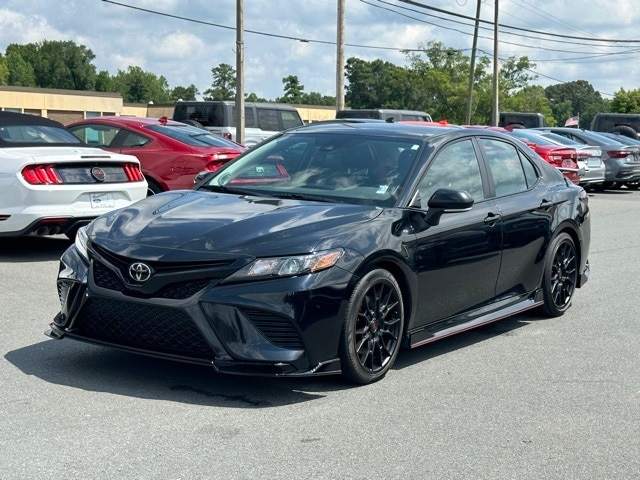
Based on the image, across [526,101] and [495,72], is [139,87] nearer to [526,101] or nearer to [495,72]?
[526,101]

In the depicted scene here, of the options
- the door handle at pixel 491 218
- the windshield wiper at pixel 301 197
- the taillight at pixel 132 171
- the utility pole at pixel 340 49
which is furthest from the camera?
the utility pole at pixel 340 49

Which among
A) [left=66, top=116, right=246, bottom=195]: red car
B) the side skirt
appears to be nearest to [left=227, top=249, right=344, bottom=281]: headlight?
the side skirt

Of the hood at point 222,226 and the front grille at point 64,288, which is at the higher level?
the hood at point 222,226

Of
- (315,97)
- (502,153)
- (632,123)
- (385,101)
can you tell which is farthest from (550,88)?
(502,153)

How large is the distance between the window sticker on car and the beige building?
5850 centimetres

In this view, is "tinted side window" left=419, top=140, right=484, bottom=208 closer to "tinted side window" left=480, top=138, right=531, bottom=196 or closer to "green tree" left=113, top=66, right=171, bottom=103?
"tinted side window" left=480, top=138, right=531, bottom=196

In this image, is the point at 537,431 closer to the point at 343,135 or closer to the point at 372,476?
the point at 372,476

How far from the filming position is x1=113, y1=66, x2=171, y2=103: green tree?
16788 centimetres

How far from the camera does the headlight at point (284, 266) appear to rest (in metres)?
5.38

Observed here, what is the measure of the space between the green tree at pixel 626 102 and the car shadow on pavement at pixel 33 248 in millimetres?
94456

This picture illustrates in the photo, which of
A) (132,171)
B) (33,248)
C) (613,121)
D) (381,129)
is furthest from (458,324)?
(613,121)

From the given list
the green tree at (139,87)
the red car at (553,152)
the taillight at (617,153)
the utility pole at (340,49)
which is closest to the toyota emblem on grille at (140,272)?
the red car at (553,152)

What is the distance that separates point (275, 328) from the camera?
541 centimetres

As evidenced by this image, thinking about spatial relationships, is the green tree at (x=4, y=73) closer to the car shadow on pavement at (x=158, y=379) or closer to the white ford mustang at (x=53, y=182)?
the white ford mustang at (x=53, y=182)
